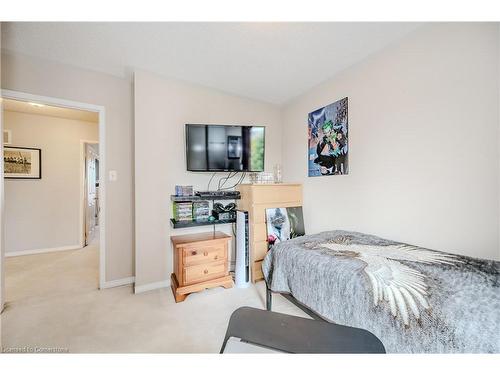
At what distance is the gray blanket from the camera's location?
2.64 feet

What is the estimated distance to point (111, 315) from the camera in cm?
175

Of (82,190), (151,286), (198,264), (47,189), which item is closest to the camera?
(198,264)

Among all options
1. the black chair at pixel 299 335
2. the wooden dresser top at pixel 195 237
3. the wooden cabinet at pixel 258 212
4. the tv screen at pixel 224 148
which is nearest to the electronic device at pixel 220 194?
the wooden cabinet at pixel 258 212

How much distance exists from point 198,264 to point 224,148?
1.39m

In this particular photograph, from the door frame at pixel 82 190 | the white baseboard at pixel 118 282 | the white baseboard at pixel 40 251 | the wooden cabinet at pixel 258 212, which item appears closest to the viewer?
the white baseboard at pixel 118 282

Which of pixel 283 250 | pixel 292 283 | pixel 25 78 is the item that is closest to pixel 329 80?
pixel 283 250

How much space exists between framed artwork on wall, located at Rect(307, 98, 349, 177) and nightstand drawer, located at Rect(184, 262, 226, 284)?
5.38 ft

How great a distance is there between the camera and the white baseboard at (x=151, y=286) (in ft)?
7.11

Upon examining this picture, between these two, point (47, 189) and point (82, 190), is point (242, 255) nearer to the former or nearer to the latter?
point (82, 190)

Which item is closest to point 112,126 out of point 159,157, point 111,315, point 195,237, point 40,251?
point 159,157

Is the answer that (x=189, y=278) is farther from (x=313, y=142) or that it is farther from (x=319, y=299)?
(x=313, y=142)

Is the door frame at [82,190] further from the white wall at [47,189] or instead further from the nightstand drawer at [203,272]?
the nightstand drawer at [203,272]

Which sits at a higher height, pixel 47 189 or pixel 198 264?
pixel 47 189

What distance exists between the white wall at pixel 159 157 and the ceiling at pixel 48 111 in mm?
1373
